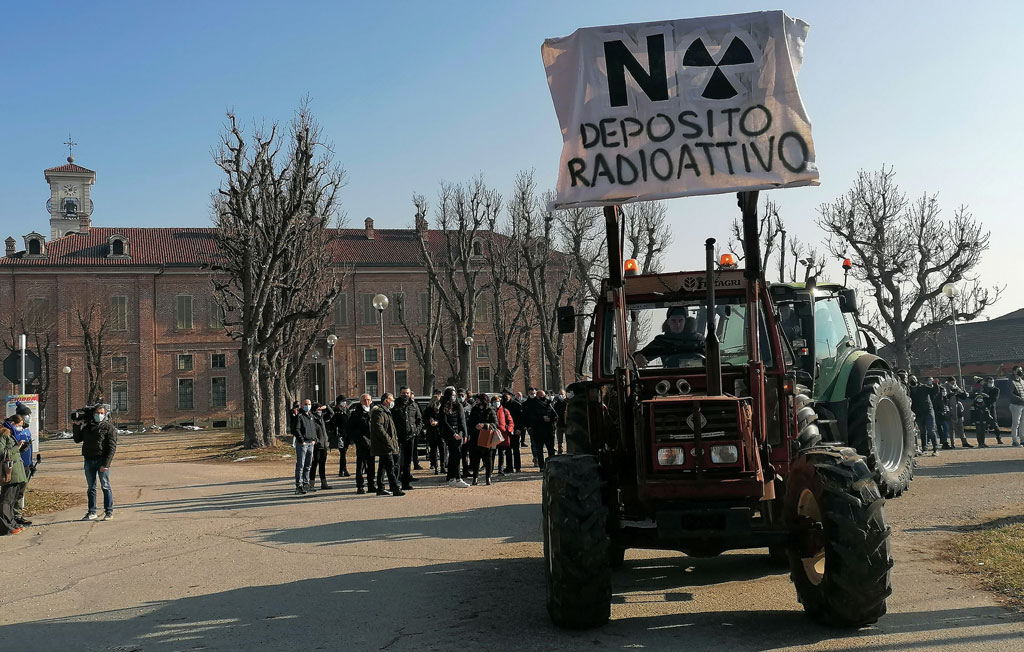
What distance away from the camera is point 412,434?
17.2 meters

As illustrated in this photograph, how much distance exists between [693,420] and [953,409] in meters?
21.3

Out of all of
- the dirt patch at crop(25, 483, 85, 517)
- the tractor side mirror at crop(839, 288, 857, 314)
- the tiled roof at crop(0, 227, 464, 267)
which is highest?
the tiled roof at crop(0, 227, 464, 267)

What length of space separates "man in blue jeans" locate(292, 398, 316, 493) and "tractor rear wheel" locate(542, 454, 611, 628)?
11637 mm

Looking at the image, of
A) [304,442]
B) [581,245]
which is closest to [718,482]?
[304,442]

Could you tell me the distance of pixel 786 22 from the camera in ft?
23.3

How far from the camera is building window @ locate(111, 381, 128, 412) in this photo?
68.1 meters

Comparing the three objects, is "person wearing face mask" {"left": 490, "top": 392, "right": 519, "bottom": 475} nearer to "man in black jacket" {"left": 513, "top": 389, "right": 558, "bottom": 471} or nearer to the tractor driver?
"man in black jacket" {"left": 513, "top": 389, "right": 558, "bottom": 471}

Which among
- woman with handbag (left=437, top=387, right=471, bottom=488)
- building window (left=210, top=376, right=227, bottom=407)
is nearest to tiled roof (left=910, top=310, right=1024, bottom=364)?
building window (left=210, top=376, right=227, bottom=407)

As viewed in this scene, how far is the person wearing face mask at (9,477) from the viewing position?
12781 mm

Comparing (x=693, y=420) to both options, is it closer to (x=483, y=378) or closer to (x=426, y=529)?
(x=426, y=529)

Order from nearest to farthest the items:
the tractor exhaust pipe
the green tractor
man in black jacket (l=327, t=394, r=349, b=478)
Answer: the tractor exhaust pipe
the green tractor
man in black jacket (l=327, t=394, r=349, b=478)

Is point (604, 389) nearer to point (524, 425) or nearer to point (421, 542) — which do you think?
point (421, 542)

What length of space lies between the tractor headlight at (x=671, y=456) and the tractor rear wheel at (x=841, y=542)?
0.92 meters

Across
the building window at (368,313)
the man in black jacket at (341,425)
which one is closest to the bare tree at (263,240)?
the man in black jacket at (341,425)
